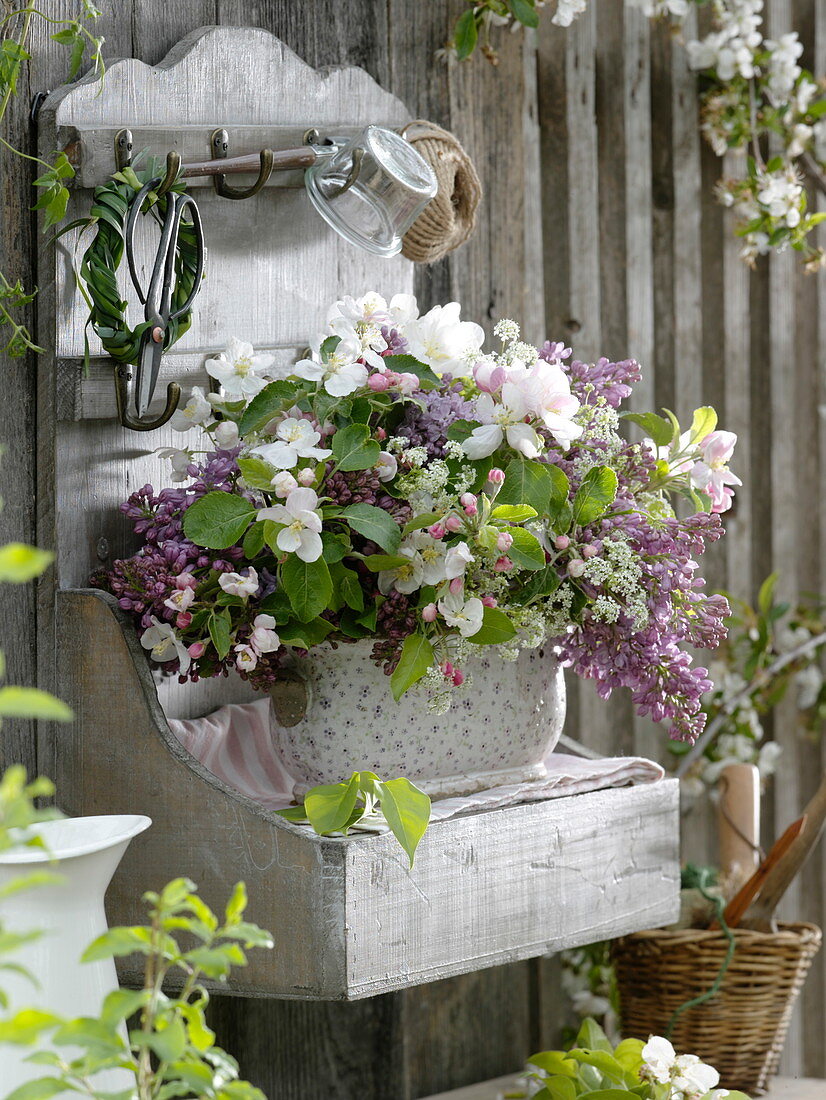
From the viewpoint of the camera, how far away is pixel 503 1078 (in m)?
1.65

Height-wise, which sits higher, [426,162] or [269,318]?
[426,162]

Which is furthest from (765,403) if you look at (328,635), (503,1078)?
(328,635)

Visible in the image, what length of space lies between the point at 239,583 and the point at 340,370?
0.59ft

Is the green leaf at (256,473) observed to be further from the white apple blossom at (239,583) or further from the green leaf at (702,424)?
the green leaf at (702,424)

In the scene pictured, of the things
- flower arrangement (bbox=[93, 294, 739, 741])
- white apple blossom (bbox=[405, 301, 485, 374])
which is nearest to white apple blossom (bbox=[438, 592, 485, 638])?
flower arrangement (bbox=[93, 294, 739, 741])

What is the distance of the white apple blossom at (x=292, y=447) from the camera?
0.97 m

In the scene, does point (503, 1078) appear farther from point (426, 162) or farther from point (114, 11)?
point (114, 11)

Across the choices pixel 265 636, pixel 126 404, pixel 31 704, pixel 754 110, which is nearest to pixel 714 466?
pixel 265 636

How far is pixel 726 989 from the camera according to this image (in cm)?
146

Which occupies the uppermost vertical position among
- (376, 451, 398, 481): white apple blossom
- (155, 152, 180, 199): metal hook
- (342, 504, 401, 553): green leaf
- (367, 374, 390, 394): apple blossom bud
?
(155, 152, 180, 199): metal hook

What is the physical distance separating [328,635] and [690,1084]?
1.60 feet

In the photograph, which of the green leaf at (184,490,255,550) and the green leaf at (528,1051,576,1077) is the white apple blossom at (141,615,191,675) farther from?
the green leaf at (528,1051,576,1077)

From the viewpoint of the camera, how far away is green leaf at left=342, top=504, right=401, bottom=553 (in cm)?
96

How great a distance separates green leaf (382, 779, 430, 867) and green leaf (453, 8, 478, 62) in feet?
3.00
